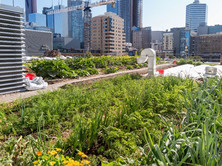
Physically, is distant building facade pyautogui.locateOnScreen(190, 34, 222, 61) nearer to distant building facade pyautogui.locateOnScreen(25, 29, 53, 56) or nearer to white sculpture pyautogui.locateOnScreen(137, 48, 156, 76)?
distant building facade pyautogui.locateOnScreen(25, 29, 53, 56)

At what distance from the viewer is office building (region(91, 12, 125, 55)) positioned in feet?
335

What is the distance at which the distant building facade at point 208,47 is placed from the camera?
327ft

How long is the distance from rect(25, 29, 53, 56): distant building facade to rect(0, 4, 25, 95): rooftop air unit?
54.6m

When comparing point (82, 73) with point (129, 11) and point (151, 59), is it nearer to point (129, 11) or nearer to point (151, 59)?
point (151, 59)

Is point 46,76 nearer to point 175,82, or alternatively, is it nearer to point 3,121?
point 175,82

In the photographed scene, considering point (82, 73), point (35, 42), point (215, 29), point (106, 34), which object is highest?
point (215, 29)

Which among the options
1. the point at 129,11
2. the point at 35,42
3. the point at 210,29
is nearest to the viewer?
the point at 35,42

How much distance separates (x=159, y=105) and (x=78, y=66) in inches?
333

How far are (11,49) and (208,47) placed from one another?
359 feet

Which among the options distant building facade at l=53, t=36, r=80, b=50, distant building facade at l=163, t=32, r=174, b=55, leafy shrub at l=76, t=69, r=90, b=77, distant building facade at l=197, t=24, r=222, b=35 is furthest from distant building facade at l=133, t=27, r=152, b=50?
leafy shrub at l=76, t=69, r=90, b=77

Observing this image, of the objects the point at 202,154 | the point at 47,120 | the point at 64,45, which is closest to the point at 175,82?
A: the point at 47,120

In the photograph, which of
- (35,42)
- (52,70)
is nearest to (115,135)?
(52,70)

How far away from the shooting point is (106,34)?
103 metres

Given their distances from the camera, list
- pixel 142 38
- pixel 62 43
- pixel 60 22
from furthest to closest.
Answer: pixel 60 22 → pixel 142 38 → pixel 62 43
